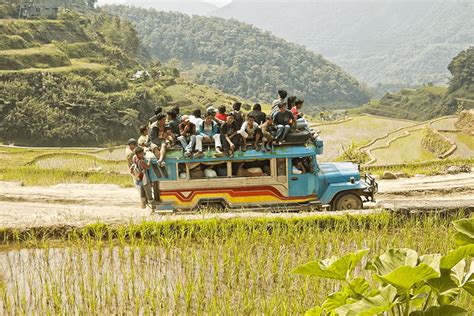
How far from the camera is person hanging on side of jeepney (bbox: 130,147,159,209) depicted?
1069 cm

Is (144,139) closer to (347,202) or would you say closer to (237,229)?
(237,229)

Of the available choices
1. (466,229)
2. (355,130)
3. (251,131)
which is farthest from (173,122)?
(355,130)

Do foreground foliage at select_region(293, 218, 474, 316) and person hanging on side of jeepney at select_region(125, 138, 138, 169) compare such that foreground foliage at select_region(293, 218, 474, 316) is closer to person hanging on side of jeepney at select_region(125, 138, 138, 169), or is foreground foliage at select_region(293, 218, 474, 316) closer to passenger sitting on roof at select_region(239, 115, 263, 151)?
passenger sitting on roof at select_region(239, 115, 263, 151)

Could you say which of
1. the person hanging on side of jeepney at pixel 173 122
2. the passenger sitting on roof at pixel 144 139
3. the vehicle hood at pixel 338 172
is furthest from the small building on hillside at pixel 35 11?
the vehicle hood at pixel 338 172

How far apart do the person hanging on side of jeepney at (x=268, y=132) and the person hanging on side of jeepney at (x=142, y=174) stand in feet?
7.63

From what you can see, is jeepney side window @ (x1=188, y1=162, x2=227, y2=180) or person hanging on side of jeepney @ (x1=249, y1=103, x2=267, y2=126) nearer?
jeepney side window @ (x1=188, y1=162, x2=227, y2=180)

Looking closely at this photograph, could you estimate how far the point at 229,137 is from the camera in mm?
10672

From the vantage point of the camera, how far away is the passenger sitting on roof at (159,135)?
10.8m

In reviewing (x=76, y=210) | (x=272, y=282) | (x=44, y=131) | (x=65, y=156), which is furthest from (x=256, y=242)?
(x=44, y=131)

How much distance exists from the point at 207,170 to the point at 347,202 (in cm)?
301

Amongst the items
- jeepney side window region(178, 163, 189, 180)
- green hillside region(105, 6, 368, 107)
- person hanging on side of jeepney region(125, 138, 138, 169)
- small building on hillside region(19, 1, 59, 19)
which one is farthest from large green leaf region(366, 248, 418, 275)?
green hillside region(105, 6, 368, 107)

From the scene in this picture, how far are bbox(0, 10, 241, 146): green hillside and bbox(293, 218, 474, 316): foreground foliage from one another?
4941cm

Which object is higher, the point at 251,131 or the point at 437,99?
the point at 437,99

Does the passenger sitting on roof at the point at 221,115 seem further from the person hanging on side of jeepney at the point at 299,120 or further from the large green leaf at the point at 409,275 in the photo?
the large green leaf at the point at 409,275
